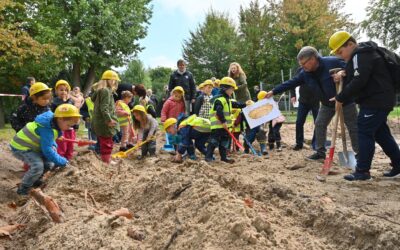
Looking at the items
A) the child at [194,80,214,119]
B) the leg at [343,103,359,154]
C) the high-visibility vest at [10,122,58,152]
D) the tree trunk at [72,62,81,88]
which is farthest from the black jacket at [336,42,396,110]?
the tree trunk at [72,62,81,88]

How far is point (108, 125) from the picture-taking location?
7.00m

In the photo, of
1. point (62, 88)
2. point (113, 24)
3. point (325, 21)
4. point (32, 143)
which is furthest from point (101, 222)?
point (325, 21)

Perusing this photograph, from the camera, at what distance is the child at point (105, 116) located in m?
6.95

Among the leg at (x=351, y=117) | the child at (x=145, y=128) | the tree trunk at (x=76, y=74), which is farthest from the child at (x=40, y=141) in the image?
the tree trunk at (x=76, y=74)

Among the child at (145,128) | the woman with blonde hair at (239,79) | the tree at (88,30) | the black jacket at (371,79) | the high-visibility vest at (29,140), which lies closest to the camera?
the black jacket at (371,79)

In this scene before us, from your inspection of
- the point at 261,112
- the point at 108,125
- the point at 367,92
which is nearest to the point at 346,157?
the point at 367,92

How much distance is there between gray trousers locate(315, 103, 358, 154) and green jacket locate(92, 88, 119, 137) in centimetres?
337

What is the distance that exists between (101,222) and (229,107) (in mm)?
4223

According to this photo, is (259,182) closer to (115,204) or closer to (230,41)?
(115,204)

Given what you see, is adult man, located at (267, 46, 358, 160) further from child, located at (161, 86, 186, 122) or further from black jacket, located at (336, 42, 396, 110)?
child, located at (161, 86, 186, 122)

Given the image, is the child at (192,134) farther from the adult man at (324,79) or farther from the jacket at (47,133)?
the jacket at (47,133)

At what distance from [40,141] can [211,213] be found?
3116 mm

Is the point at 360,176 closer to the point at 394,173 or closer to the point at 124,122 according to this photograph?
the point at 394,173

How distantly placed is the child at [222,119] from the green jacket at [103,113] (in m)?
1.66
